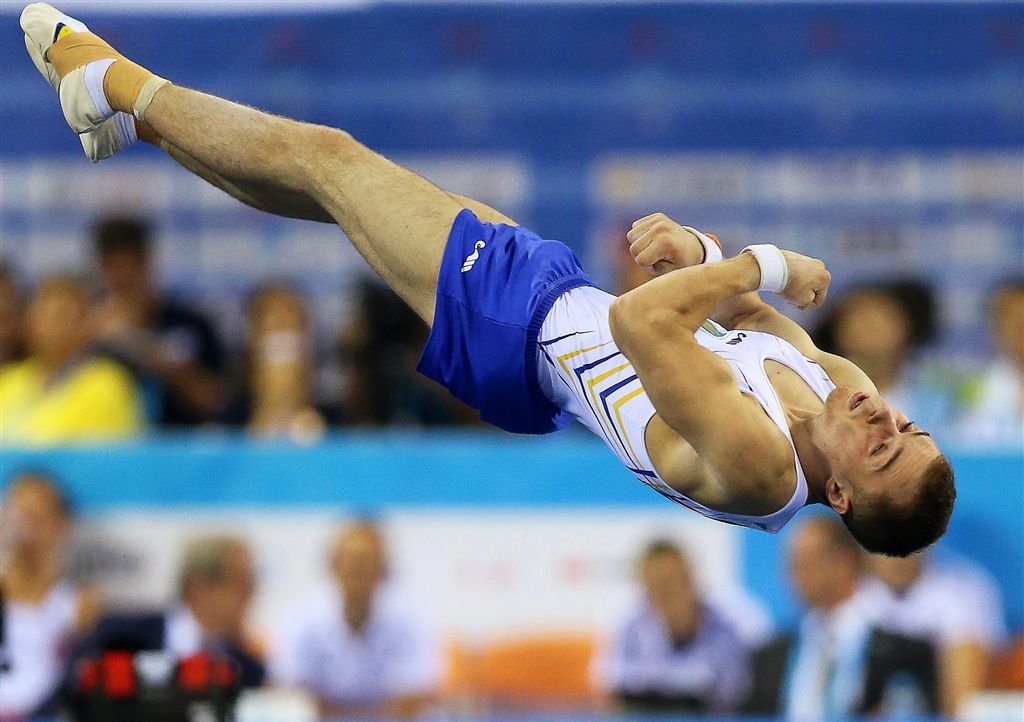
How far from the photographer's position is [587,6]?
8469 mm

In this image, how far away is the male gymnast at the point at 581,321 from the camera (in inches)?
175

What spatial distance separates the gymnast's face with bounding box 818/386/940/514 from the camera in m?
4.62

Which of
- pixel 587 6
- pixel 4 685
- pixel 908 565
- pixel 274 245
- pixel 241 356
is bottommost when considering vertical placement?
pixel 4 685

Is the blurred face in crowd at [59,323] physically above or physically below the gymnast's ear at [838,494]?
above

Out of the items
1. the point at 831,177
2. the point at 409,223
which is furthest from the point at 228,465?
the point at 831,177

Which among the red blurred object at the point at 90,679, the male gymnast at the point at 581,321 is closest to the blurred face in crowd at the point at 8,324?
the red blurred object at the point at 90,679

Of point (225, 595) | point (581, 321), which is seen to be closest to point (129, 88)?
point (581, 321)

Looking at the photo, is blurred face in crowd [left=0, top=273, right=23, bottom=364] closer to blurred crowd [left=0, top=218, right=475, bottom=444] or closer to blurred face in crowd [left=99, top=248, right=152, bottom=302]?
blurred crowd [left=0, top=218, right=475, bottom=444]

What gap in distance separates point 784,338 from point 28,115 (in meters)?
5.32

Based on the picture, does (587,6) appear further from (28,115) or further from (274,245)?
(28,115)

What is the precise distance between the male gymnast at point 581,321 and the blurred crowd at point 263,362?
2402 millimetres

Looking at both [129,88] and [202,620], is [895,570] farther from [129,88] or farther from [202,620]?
[129,88]

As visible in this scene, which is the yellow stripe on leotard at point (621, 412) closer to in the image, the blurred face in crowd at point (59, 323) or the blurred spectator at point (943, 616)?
the blurred spectator at point (943, 616)

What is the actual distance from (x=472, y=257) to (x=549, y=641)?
9.37 feet
